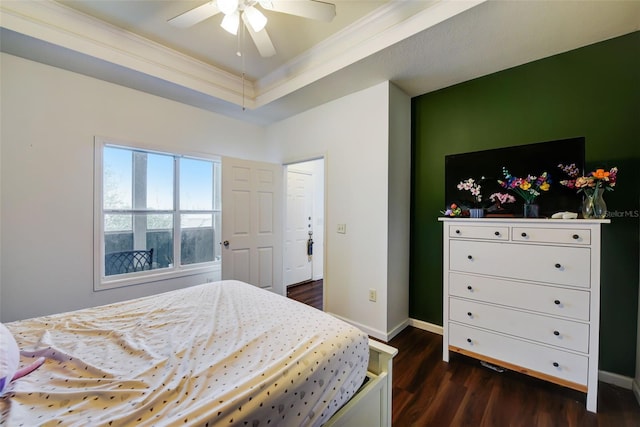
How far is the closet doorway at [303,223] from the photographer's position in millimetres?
4527

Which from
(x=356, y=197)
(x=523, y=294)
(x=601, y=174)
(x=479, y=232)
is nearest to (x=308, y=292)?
(x=356, y=197)

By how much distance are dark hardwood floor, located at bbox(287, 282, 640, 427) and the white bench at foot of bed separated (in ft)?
1.41

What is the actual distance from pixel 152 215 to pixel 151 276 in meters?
0.69

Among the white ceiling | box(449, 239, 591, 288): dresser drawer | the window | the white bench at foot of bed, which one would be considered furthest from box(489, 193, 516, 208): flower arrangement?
the window

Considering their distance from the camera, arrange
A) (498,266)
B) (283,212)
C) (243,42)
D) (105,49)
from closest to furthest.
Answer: (498,266), (105,49), (243,42), (283,212)

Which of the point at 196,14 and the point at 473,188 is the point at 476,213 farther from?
the point at 196,14

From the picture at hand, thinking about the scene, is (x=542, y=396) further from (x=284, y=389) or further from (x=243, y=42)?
(x=243, y=42)

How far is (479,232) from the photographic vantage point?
208 centimetres

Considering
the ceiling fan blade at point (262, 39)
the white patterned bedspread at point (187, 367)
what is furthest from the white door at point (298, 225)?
the white patterned bedspread at point (187, 367)

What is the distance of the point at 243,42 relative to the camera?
240 cm

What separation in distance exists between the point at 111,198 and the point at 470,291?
140 inches

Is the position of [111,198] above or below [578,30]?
below

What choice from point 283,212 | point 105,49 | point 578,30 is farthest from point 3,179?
point 578,30

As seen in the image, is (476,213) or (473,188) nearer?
(476,213)
